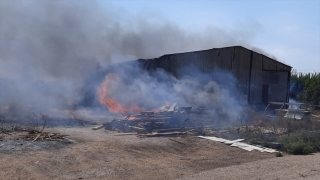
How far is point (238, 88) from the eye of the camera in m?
24.1

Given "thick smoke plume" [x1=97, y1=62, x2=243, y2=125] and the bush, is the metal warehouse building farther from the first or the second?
the bush

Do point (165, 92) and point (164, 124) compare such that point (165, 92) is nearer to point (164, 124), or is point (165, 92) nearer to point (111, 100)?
point (111, 100)

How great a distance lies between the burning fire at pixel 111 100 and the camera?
71.7 ft

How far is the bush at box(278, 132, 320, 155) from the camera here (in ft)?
36.1

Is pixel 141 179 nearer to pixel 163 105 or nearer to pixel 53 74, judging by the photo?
pixel 163 105

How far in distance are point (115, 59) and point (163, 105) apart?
30.6 ft

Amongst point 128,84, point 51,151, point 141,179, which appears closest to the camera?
point 141,179

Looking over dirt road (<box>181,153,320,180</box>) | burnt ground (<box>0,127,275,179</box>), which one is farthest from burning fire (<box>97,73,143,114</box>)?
dirt road (<box>181,153,320,180</box>)

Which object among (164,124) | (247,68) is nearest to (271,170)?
(164,124)

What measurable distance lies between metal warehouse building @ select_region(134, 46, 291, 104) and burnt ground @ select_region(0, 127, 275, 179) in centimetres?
1206

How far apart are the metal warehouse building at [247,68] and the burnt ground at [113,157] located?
1206cm

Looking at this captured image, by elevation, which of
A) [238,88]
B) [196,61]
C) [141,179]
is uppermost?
[196,61]

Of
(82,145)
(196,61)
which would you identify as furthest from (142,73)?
(82,145)

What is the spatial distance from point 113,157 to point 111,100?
1345cm
